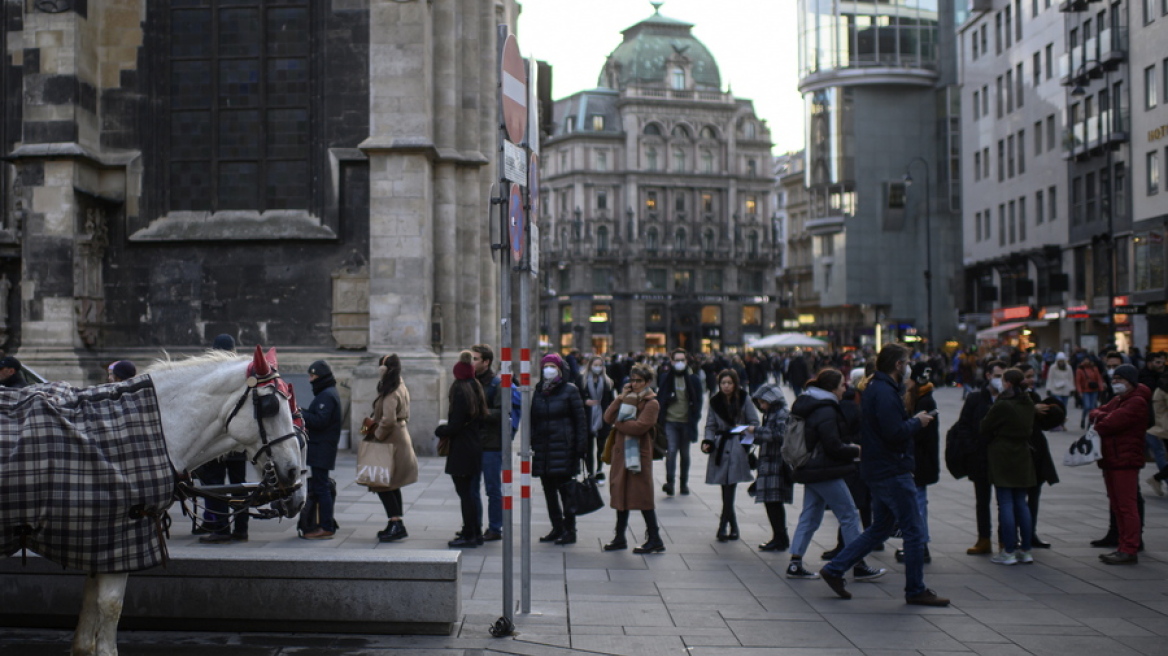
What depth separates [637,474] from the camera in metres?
10.9

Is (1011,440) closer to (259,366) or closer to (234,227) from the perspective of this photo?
(259,366)

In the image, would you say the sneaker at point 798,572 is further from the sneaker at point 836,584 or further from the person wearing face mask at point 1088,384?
the person wearing face mask at point 1088,384

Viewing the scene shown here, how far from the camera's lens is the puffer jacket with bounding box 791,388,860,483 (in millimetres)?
9328

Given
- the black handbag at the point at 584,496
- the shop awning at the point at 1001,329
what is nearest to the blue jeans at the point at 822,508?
the black handbag at the point at 584,496

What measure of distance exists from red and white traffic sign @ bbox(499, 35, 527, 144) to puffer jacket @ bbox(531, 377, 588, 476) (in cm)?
394

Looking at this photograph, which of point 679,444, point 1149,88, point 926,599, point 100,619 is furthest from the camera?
point 1149,88

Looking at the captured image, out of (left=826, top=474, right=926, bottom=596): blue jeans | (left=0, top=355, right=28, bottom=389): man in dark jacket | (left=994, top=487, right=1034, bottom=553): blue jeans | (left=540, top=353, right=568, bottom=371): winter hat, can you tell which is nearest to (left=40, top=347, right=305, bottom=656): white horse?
(left=826, top=474, right=926, bottom=596): blue jeans

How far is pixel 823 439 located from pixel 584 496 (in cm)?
228

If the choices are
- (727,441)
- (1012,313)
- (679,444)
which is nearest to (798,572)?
(727,441)

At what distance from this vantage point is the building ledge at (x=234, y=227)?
65.7 feet

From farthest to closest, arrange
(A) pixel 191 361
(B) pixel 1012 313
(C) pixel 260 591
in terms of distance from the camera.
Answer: (B) pixel 1012 313, (C) pixel 260 591, (A) pixel 191 361

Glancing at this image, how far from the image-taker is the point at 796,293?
113375 millimetres

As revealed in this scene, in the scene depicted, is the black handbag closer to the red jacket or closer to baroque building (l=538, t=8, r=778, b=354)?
the red jacket

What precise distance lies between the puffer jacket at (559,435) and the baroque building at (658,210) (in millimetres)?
87661
